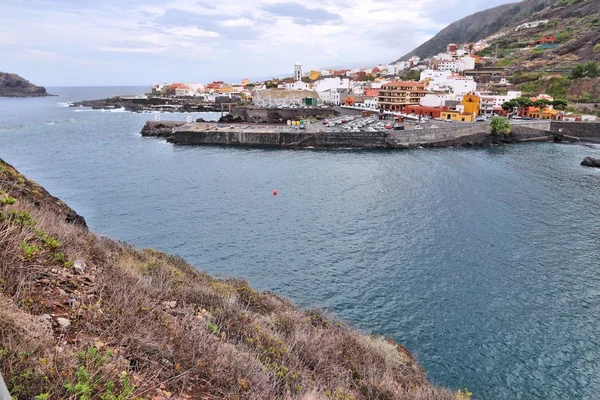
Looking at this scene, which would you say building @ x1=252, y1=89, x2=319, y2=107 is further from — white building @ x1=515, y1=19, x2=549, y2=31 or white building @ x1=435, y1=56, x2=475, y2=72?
white building @ x1=515, y1=19, x2=549, y2=31

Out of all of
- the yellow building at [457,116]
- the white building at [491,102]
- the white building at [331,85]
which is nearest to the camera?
the yellow building at [457,116]

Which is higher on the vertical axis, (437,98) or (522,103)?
(437,98)

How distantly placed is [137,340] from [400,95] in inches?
2747

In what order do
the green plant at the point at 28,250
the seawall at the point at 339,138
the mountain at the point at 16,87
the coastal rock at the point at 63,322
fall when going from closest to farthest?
the coastal rock at the point at 63,322 < the green plant at the point at 28,250 < the seawall at the point at 339,138 < the mountain at the point at 16,87

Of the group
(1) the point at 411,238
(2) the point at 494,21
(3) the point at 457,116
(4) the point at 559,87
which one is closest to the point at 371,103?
(3) the point at 457,116

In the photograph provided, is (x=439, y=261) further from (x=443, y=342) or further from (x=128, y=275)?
(x=128, y=275)

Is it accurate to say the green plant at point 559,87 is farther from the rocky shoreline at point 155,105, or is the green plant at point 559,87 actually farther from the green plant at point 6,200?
the green plant at point 6,200

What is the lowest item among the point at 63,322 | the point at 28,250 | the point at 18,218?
the point at 63,322

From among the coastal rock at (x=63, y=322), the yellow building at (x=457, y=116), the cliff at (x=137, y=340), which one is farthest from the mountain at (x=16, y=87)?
the coastal rock at (x=63, y=322)

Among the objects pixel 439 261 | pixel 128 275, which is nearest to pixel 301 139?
pixel 439 261

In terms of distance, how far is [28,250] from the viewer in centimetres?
523

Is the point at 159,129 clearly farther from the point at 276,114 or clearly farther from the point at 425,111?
the point at 425,111

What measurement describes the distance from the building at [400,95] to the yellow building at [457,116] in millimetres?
9583

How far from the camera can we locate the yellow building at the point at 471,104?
58.6 m
